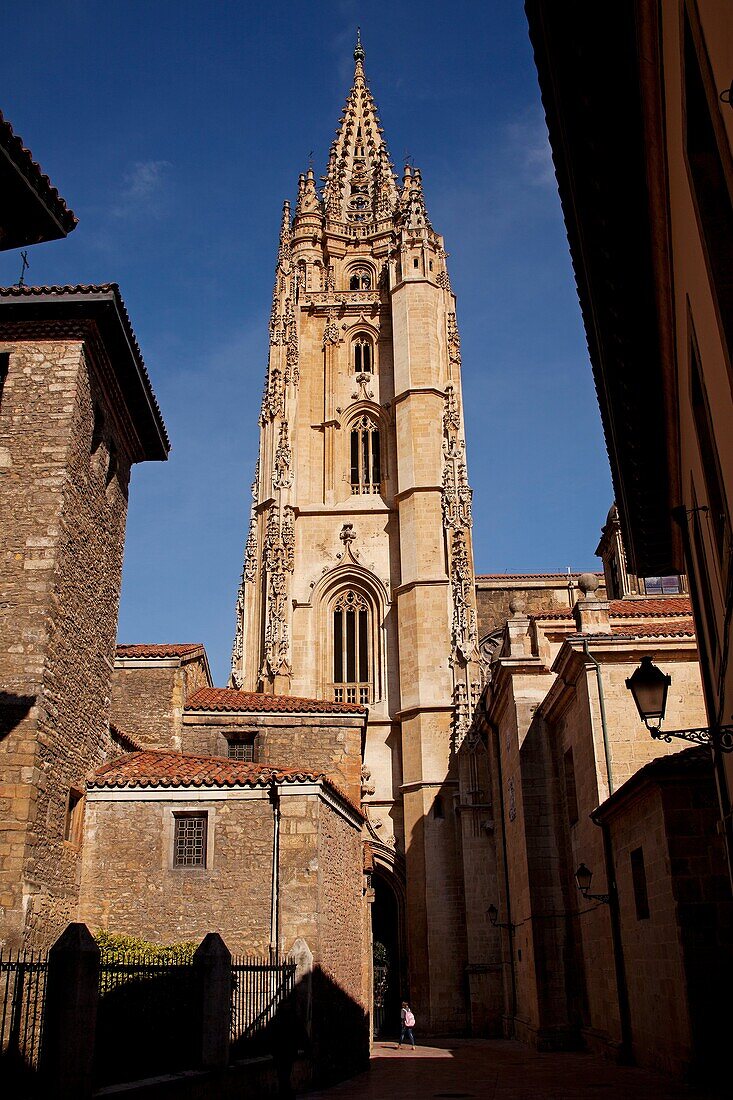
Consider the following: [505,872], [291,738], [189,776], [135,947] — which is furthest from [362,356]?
[135,947]

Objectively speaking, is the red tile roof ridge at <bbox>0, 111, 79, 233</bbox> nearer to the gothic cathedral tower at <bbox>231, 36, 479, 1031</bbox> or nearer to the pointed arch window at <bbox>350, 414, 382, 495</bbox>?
the gothic cathedral tower at <bbox>231, 36, 479, 1031</bbox>

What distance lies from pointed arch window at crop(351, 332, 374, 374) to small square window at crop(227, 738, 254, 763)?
22.8 meters

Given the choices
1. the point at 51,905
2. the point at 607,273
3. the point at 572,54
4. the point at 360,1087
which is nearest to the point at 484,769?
the point at 360,1087

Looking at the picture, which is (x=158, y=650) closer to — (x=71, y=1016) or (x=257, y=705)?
(x=257, y=705)

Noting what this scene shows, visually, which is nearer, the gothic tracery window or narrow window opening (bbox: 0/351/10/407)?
narrow window opening (bbox: 0/351/10/407)

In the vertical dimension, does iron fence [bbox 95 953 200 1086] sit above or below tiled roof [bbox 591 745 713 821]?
below

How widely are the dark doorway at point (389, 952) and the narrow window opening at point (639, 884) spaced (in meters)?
19.7

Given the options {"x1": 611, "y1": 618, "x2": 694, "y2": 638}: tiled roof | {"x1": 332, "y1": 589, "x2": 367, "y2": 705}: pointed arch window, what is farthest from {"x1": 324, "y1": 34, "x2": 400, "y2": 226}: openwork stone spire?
{"x1": 611, "y1": 618, "x2": 694, "y2": 638}: tiled roof

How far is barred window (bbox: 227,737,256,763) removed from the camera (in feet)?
73.9

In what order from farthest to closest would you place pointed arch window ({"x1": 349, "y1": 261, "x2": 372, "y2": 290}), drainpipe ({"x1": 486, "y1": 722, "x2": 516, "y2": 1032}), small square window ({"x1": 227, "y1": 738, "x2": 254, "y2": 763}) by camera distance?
pointed arch window ({"x1": 349, "y1": 261, "x2": 372, "y2": 290})
drainpipe ({"x1": 486, "y1": 722, "x2": 516, "y2": 1032})
small square window ({"x1": 227, "y1": 738, "x2": 254, "y2": 763})

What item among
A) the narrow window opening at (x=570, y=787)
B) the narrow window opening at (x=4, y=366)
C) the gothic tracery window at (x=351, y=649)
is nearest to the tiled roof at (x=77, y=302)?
the narrow window opening at (x=4, y=366)

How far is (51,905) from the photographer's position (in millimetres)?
12789

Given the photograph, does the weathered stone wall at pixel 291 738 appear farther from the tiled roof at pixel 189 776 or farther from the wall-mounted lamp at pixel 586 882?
the wall-mounted lamp at pixel 586 882

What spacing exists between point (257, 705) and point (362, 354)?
2281 centimetres
